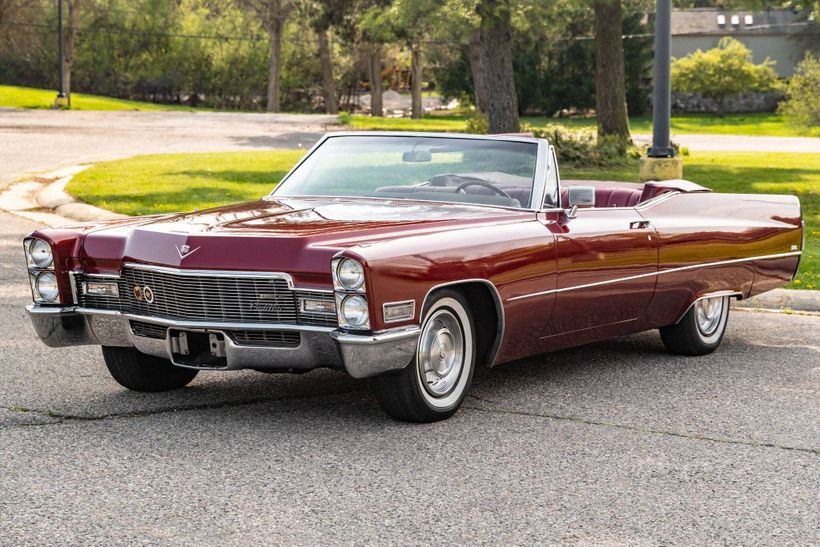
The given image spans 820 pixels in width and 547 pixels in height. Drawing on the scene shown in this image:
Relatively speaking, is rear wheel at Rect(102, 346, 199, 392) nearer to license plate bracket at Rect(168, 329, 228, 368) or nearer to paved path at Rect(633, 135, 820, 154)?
license plate bracket at Rect(168, 329, 228, 368)

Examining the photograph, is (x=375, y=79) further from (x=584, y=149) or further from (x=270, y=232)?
(x=270, y=232)

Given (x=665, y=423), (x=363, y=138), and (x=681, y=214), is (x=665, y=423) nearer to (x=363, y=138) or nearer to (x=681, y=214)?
(x=681, y=214)

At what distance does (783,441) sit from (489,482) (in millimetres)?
1624

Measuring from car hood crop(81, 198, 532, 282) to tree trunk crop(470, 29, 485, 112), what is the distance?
91.7 feet

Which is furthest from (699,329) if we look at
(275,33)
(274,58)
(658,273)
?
(274,58)

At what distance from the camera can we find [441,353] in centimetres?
594

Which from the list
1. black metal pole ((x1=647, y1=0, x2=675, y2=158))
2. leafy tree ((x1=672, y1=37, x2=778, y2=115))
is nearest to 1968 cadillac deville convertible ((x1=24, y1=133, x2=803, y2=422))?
black metal pole ((x1=647, y1=0, x2=675, y2=158))

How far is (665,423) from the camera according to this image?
6.05 meters

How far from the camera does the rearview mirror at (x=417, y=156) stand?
23.3 ft

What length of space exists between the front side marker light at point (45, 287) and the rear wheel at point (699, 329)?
3.77 meters

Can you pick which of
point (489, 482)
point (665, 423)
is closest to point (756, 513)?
point (489, 482)

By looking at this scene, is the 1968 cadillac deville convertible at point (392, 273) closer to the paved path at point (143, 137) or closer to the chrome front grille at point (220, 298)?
the chrome front grille at point (220, 298)

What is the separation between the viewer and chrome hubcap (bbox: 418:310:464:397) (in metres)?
5.80

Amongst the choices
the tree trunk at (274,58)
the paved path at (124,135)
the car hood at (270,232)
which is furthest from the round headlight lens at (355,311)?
the tree trunk at (274,58)
